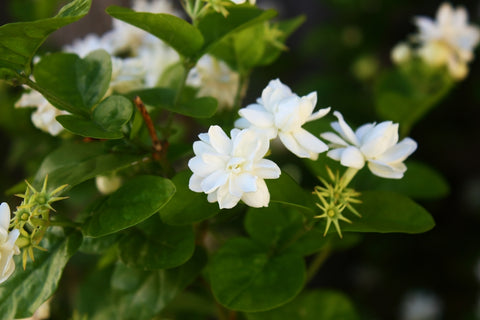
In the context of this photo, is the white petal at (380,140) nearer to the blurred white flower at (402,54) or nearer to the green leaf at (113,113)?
the green leaf at (113,113)

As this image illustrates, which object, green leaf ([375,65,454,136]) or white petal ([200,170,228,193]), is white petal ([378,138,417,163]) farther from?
green leaf ([375,65,454,136])

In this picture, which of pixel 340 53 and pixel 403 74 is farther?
pixel 340 53

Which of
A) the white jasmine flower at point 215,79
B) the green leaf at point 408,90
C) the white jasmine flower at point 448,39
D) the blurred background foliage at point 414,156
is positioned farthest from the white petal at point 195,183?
the blurred background foliage at point 414,156

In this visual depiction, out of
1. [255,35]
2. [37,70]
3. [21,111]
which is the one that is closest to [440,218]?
[255,35]

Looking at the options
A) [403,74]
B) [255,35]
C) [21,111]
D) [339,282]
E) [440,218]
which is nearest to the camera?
[255,35]

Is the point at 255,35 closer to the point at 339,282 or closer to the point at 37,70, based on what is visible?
the point at 37,70

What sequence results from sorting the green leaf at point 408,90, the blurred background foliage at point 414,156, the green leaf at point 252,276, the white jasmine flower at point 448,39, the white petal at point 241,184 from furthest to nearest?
1. the blurred background foliage at point 414,156
2. the white jasmine flower at point 448,39
3. the green leaf at point 408,90
4. the green leaf at point 252,276
5. the white petal at point 241,184

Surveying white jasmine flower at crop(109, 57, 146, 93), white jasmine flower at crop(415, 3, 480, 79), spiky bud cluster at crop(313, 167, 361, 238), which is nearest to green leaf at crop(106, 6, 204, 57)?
white jasmine flower at crop(109, 57, 146, 93)
